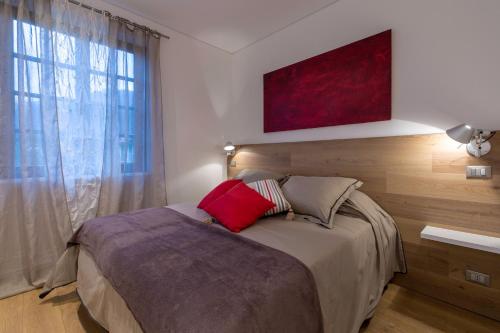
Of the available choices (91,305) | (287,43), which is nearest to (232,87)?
(287,43)

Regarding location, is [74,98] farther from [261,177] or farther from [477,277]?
[477,277]

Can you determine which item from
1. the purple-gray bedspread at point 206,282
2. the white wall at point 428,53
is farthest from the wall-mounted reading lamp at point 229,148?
the purple-gray bedspread at point 206,282

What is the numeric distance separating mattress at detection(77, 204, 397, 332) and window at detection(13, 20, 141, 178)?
0.95 metres

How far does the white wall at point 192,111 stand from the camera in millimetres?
2801

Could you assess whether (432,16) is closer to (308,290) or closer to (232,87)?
(308,290)

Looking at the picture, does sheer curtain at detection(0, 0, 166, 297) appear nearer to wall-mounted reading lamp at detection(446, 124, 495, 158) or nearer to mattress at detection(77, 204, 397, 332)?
mattress at detection(77, 204, 397, 332)

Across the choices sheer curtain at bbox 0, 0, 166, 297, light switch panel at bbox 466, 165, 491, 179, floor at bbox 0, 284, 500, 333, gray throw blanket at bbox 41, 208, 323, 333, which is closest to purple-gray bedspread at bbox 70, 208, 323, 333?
gray throw blanket at bbox 41, 208, 323, 333

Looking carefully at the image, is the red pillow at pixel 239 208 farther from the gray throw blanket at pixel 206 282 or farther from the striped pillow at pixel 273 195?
the gray throw blanket at pixel 206 282

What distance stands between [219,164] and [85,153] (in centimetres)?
167

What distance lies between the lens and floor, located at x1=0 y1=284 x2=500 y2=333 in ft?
4.76

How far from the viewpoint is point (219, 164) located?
11.2 ft

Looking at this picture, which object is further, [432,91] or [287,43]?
[287,43]

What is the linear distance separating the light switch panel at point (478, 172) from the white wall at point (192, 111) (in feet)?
8.76

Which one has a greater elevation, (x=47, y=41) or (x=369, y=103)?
(x=47, y=41)
